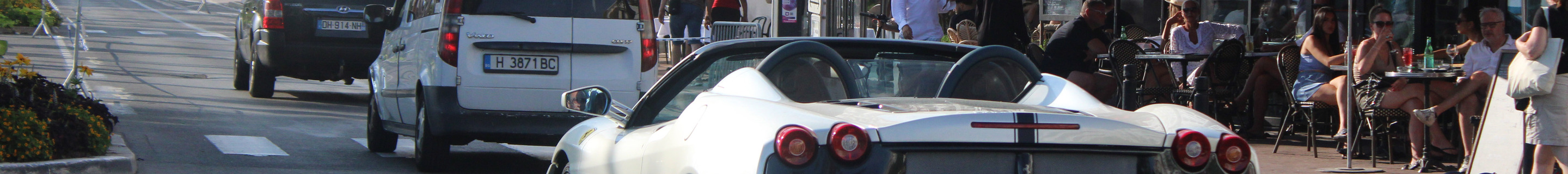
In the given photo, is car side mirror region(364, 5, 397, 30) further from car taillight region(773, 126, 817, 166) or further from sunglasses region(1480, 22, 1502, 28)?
car taillight region(773, 126, 817, 166)

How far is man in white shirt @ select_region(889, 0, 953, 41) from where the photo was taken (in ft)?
44.3

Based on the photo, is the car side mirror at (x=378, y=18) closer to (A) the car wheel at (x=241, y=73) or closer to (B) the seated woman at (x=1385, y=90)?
(B) the seated woman at (x=1385, y=90)

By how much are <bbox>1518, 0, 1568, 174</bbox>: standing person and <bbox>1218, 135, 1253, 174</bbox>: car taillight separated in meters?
3.24

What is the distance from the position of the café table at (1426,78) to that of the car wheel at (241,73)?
10988mm

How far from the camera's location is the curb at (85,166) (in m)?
6.70

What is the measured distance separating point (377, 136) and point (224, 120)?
3.15 m

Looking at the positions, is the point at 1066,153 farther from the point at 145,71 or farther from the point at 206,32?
the point at 206,32

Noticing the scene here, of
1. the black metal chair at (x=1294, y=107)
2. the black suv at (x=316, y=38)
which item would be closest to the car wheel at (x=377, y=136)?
the black suv at (x=316, y=38)

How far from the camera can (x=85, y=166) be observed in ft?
23.2

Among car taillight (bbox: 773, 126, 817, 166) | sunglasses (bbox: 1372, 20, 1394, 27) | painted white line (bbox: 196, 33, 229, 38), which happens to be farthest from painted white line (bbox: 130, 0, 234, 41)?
car taillight (bbox: 773, 126, 817, 166)

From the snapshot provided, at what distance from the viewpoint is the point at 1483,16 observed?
7973 millimetres

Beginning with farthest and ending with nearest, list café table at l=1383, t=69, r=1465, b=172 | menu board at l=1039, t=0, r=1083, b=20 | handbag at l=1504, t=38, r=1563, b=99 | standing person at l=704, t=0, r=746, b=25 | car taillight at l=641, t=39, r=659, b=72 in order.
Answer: standing person at l=704, t=0, r=746, b=25 < menu board at l=1039, t=0, r=1083, b=20 < car taillight at l=641, t=39, r=659, b=72 < café table at l=1383, t=69, r=1465, b=172 < handbag at l=1504, t=38, r=1563, b=99

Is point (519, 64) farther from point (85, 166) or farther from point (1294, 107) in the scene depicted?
point (1294, 107)

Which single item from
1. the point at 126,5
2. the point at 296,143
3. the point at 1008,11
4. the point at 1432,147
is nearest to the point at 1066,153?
the point at 1432,147
